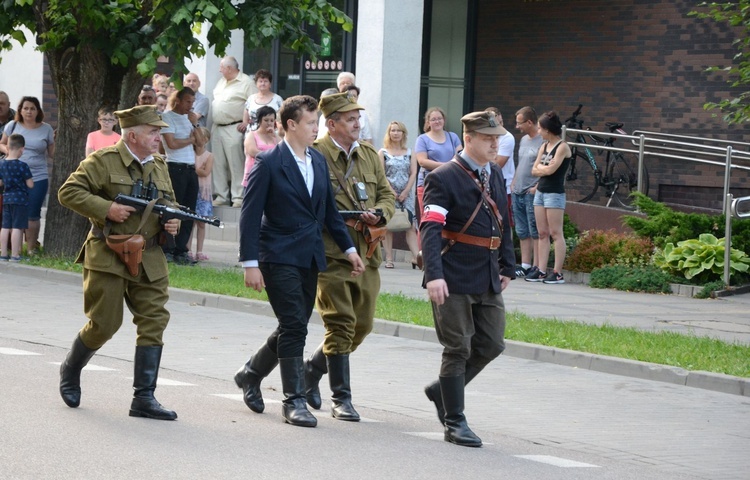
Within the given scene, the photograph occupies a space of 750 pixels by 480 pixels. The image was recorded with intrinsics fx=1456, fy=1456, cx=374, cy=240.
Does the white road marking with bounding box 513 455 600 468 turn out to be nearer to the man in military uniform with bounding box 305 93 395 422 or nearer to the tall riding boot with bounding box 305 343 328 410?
the man in military uniform with bounding box 305 93 395 422

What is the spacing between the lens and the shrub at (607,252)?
1728 centimetres

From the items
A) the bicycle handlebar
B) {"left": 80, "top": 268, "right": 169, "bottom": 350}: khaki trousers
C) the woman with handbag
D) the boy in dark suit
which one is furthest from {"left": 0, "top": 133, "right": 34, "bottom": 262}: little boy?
the boy in dark suit

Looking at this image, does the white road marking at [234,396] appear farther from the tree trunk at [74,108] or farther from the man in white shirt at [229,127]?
the man in white shirt at [229,127]

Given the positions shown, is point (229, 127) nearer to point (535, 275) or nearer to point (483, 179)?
point (535, 275)

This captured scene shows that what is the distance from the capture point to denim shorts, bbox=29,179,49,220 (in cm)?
1723

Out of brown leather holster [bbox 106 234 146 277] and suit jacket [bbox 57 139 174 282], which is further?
suit jacket [bbox 57 139 174 282]

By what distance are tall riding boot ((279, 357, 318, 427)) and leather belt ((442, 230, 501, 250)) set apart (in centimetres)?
112

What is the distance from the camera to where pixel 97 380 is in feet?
31.7

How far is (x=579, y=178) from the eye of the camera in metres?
22.4

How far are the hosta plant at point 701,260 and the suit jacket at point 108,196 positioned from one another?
934cm

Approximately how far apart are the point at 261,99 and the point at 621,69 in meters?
5.89

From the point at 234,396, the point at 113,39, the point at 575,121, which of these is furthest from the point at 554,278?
the point at 234,396

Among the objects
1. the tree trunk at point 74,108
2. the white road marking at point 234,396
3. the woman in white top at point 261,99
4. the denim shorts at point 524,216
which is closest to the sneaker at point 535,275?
the denim shorts at point 524,216

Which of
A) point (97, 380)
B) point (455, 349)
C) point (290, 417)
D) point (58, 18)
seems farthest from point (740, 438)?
point (58, 18)
